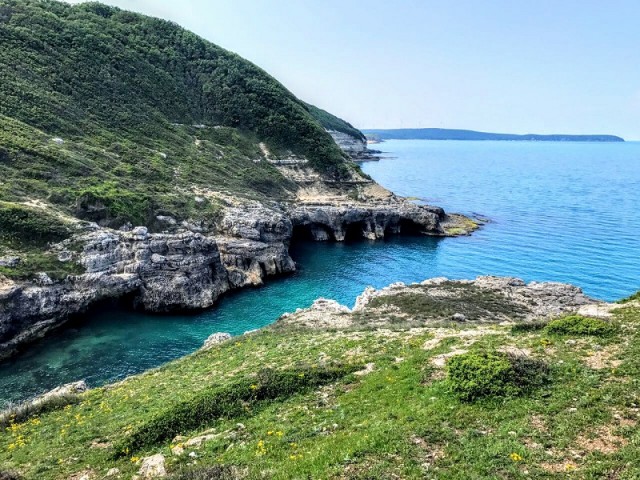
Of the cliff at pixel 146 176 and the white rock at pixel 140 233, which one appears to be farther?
the white rock at pixel 140 233

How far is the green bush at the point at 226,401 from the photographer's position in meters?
17.4

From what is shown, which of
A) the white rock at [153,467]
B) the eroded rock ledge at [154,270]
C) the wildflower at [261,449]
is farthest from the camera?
the eroded rock ledge at [154,270]

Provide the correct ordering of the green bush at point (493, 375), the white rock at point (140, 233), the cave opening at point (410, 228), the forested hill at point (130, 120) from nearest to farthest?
the green bush at point (493, 375) → the white rock at point (140, 233) → the forested hill at point (130, 120) → the cave opening at point (410, 228)

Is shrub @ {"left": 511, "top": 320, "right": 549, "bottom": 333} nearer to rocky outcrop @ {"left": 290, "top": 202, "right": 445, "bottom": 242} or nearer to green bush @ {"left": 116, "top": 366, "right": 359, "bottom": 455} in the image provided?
green bush @ {"left": 116, "top": 366, "right": 359, "bottom": 455}

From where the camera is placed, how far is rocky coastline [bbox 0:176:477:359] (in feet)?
134

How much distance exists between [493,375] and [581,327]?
26.0 feet

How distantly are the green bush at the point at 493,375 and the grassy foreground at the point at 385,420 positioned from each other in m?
0.16

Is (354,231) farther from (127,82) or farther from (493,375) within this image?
(493,375)

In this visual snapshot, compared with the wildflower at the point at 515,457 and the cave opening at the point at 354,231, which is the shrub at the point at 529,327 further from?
the cave opening at the point at 354,231

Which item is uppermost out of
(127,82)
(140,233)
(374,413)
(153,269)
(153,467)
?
(127,82)

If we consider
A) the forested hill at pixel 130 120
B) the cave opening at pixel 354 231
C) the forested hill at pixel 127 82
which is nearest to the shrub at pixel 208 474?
the forested hill at pixel 130 120

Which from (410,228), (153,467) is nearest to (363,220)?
(410,228)

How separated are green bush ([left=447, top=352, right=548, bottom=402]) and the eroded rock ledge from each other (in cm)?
3935

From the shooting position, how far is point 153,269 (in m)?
51.3
